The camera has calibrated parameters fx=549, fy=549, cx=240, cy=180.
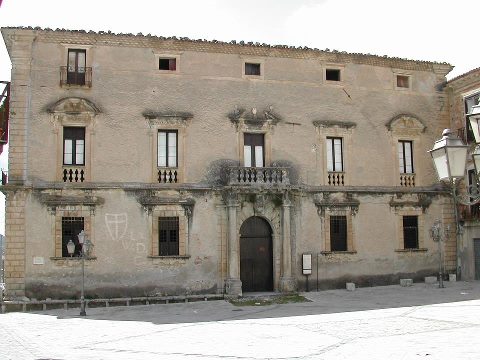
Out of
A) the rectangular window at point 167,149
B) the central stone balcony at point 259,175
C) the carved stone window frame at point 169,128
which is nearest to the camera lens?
the carved stone window frame at point 169,128

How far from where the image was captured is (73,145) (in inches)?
877

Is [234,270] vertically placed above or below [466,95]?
below

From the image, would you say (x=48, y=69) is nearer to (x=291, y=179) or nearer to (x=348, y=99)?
(x=291, y=179)

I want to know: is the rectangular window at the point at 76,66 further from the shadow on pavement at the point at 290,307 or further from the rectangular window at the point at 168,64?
the shadow on pavement at the point at 290,307

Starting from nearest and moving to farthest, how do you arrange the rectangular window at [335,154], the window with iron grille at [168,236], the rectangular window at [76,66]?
the rectangular window at [76,66], the window with iron grille at [168,236], the rectangular window at [335,154]

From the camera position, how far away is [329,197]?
2450 cm

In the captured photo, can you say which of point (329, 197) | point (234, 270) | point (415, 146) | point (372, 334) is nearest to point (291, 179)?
point (329, 197)

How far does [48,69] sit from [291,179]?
437 inches

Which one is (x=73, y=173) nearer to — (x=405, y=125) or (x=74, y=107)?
(x=74, y=107)

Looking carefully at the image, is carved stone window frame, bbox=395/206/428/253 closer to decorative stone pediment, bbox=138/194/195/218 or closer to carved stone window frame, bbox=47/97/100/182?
decorative stone pediment, bbox=138/194/195/218

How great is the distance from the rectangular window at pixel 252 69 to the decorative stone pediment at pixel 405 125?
6.64m

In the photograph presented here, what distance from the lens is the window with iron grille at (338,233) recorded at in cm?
2456

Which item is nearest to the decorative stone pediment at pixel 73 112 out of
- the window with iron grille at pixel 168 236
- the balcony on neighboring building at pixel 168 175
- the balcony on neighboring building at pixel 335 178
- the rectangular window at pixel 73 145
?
the rectangular window at pixel 73 145

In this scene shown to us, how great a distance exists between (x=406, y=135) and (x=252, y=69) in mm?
8019
